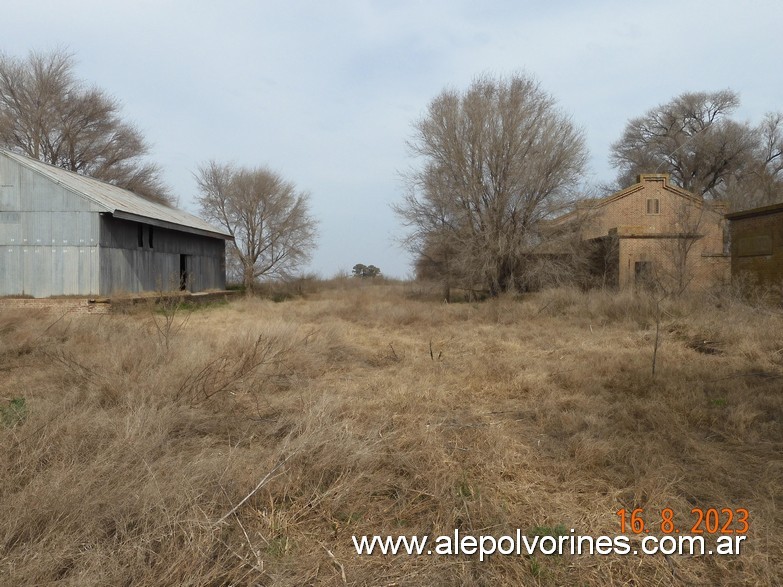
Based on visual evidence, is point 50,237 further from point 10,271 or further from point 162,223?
point 162,223

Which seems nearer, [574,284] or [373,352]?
[373,352]

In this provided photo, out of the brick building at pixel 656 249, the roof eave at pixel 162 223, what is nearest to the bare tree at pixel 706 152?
the brick building at pixel 656 249

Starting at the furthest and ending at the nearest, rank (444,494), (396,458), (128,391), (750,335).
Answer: (750,335)
(128,391)
(396,458)
(444,494)

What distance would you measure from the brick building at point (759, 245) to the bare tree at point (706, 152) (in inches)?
773

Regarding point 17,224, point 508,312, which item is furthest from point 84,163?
point 508,312

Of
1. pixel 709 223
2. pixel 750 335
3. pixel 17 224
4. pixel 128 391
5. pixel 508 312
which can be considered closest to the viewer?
pixel 128 391

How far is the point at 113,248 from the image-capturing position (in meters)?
17.5

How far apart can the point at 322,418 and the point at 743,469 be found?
3.35m

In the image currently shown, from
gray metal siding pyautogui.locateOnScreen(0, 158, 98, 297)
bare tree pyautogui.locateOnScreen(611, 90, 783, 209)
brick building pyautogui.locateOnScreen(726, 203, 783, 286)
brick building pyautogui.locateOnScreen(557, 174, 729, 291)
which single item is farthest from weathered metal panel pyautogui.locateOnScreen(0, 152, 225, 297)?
bare tree pyautogui.locateOnScreen(611, 90, 783, 209)

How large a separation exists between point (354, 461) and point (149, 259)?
1871 centimetres

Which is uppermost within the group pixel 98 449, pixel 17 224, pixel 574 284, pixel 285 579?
pixel 17 224

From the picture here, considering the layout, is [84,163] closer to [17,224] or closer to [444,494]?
[17,224]
